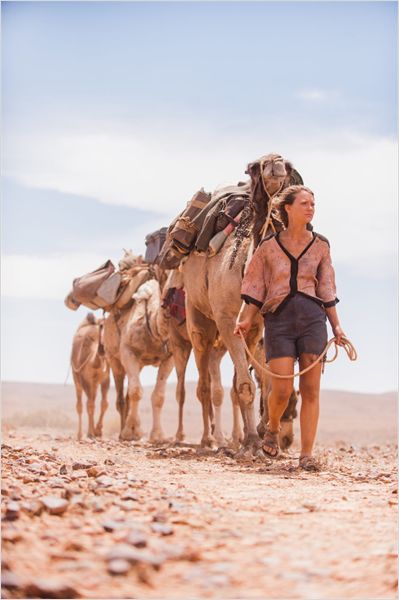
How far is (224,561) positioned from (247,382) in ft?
18.3

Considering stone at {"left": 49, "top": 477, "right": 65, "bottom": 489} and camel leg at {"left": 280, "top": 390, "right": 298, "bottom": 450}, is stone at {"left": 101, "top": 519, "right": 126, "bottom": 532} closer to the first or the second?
stone at {"left": 49, "top": 477, "right": 65, "bottom": 489}

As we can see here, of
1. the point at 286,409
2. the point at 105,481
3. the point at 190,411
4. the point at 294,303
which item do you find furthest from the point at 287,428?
the point at 190,411

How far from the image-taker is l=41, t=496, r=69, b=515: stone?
4.59m

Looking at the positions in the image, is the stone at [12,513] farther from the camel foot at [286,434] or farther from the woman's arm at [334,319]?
the camel foot at [286,434]

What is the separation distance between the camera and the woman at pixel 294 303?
25.5ft

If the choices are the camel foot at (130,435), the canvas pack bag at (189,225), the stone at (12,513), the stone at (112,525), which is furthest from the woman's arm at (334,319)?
the camel foot at (130,435)

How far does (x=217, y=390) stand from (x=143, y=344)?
456cm

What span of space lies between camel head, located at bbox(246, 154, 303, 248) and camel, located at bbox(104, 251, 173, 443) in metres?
6.23

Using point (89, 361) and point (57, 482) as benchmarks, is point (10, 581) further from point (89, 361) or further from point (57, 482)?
point (89, 361)

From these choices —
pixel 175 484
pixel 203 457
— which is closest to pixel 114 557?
pixel 175 484

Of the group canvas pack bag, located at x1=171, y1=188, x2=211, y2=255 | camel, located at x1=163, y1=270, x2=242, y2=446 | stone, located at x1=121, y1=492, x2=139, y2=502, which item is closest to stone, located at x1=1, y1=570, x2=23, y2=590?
stone, located at x1=121, y1=492, x2=139, y2=502

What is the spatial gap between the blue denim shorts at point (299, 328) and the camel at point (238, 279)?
1.28 m

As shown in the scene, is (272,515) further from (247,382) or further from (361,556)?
(247,382)

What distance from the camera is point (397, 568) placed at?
12.2 ft
